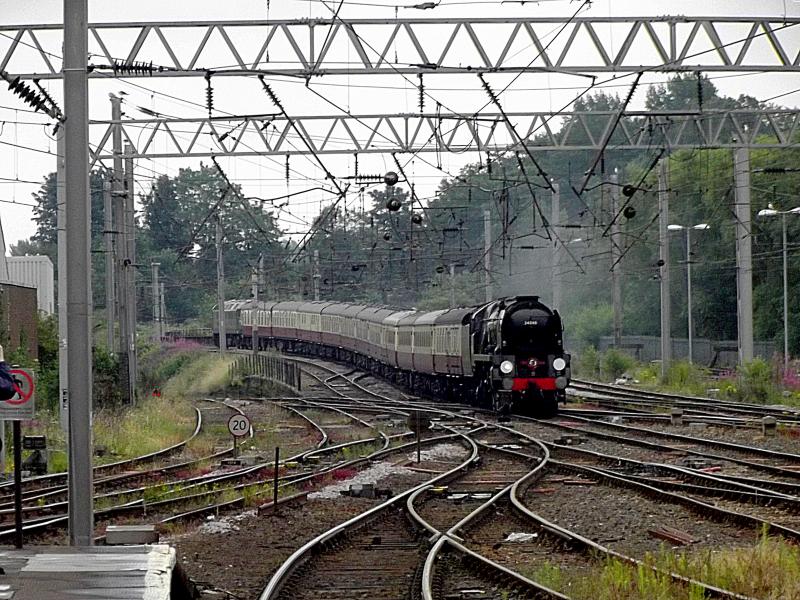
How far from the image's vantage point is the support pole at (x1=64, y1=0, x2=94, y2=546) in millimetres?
11617

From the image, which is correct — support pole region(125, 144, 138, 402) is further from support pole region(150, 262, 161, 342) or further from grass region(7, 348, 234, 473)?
support pole region(150, 262, 161, 342)

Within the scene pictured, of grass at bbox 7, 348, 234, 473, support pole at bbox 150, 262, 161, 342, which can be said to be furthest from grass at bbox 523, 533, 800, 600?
support pole at bbox 150, 262, 161, 342

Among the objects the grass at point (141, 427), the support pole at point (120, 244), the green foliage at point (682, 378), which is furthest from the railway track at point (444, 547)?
the green foliage at point (682, 378)

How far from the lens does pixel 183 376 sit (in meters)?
48.7

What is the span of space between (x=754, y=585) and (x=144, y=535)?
4.75 metres

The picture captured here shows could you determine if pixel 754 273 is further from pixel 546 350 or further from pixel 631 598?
pixel 631 598

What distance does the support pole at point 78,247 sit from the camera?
11.6m

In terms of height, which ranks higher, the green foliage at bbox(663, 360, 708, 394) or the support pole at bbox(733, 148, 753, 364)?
the support pole at bbox(733, 148, 753, 364)

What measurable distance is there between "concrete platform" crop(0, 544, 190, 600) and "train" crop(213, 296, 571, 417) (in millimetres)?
22642

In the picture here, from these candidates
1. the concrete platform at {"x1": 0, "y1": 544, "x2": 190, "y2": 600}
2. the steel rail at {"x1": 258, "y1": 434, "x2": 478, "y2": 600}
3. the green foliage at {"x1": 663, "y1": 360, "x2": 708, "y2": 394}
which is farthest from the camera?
the green foliage at {"x1": 663, "y1": 360, "x2": 708, "y2": 394}

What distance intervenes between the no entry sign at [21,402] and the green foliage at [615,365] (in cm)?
3742

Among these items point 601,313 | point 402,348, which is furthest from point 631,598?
point 601,313

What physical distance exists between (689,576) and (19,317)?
27.7 metres

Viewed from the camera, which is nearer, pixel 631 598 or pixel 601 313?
pixel 631 598
